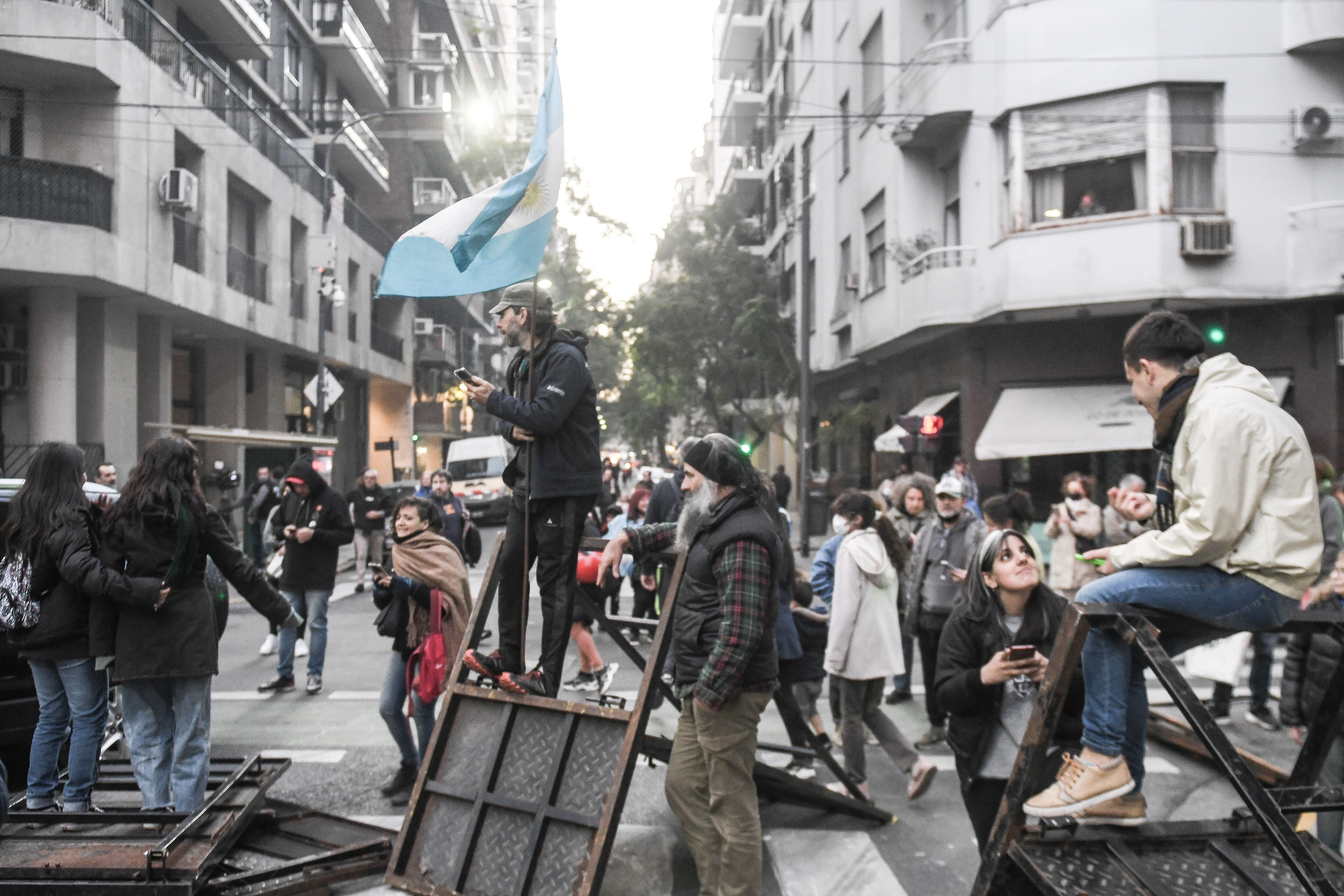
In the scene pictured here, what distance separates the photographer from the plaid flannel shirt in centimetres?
382

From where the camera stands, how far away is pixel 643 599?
335 inches

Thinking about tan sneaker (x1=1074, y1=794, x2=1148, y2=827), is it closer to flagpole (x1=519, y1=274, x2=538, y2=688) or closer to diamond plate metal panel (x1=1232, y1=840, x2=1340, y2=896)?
diamond plate metal panel (x1=1232, y1=840, x2=1340, y2=896)

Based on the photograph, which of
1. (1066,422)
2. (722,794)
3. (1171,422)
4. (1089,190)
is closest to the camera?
(1171,422)

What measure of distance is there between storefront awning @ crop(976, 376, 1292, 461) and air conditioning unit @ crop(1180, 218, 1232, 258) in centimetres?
221

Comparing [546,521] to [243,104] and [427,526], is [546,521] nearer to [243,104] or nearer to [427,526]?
[427,526]

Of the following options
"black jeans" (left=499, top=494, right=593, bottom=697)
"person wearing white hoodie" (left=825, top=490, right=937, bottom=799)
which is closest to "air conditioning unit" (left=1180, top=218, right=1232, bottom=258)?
"person wearing white hoodie" (left=825, top=490, right=937, bottom=799)

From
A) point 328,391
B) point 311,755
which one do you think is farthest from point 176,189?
point 311,755

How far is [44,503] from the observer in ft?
15.1

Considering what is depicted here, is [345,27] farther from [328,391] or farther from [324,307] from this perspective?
[328,391]

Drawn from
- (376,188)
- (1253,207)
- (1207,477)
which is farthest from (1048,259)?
(376,188)

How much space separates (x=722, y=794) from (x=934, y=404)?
51.9 feet

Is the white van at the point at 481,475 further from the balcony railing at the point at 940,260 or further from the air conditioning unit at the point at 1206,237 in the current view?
the air conditioning unit at the point at 1206,237

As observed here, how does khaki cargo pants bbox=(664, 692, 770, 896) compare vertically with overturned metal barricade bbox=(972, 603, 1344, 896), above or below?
below

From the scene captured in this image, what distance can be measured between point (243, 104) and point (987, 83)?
15.3 metres
